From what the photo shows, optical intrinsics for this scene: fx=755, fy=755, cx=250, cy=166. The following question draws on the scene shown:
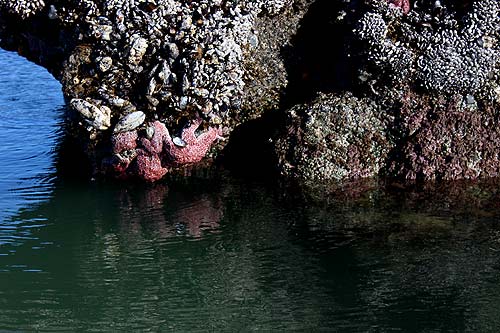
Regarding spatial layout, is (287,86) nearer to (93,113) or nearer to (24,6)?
(93,113)

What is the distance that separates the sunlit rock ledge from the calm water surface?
0.55 meters

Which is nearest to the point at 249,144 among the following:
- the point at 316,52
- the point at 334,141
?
the point at 334,141

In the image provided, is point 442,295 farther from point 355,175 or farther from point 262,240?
point 355,175

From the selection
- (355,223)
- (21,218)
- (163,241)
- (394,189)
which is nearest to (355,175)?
(394,189)

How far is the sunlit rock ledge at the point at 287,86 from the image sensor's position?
9.05m

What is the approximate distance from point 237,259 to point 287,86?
128 inches

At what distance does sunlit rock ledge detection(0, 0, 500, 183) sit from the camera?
356 inches

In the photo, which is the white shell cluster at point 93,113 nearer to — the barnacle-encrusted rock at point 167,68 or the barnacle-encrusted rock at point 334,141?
the barnacle-encrusted rock at point 167,68

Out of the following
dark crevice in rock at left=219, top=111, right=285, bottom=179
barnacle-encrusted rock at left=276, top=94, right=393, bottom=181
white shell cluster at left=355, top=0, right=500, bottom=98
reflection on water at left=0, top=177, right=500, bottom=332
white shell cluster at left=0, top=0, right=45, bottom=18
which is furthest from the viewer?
white shell cluster at left=0, top=0, right=45, bottom=18

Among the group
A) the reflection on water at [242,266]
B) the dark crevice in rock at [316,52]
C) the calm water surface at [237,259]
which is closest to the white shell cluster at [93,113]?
the calm water surface at [237,259]

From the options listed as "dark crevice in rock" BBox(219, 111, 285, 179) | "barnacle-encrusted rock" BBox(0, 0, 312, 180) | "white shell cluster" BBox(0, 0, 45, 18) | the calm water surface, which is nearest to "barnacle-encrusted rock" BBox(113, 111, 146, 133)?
"barnacle-encrusted rock" BBox(0, 0, 312, 180)

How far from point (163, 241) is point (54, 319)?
1.68 m

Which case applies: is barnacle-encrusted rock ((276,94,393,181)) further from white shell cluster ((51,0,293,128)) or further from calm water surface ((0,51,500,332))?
white shell cluster ((51,0,293,128))

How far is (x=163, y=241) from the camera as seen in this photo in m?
7.88
